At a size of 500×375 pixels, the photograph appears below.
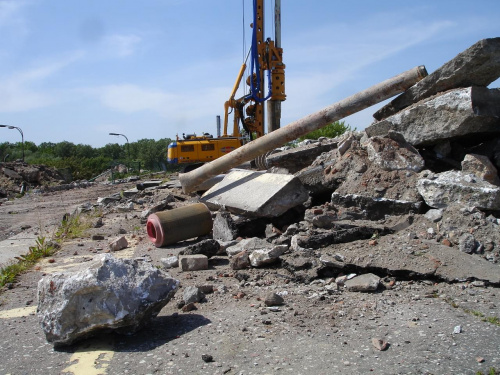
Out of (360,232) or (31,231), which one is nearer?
(360,232)

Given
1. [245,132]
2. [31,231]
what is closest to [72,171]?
[245,132]

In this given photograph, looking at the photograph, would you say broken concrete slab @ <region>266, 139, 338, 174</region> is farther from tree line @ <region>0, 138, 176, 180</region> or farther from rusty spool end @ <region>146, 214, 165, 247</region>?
tree line @ <region>0, 138, 176, 180</region>

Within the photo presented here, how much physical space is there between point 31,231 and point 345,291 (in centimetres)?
706

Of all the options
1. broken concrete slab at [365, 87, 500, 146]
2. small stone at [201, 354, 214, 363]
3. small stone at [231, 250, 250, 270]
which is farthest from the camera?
broken concrete slab at [365, 87, 500, 146]

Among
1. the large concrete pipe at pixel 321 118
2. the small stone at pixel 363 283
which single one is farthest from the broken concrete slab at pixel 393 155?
the small stone at pixel 363 283

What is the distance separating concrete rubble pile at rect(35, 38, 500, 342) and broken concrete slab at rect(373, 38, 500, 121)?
1cm

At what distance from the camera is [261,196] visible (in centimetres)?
577

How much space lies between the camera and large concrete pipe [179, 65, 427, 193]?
5.98m

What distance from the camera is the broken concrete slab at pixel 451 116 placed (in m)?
5.21

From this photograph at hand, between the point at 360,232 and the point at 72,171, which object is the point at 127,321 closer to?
the point at 360,232

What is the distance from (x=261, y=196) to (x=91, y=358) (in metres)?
3.23

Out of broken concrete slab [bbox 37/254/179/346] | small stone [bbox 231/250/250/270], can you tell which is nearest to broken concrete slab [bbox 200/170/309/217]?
small stone [bbox 231/250/250/270]

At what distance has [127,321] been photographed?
3.04m

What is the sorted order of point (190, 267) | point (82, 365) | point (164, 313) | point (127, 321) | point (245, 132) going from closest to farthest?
point (82, 365)
point (127, 321)
point (164, 313)
point (190, 267)
point (245, 132)
